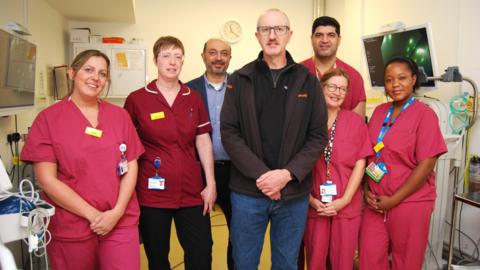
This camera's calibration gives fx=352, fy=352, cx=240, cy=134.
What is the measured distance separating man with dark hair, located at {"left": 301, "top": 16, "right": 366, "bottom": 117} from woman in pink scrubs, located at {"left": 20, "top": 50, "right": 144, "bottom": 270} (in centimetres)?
129

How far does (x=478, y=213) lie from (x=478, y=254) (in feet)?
1.07

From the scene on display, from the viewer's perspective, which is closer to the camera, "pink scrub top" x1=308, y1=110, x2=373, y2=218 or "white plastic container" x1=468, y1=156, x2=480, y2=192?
"pink scrub top" x1=308, y1=110, x2=373, y2=218

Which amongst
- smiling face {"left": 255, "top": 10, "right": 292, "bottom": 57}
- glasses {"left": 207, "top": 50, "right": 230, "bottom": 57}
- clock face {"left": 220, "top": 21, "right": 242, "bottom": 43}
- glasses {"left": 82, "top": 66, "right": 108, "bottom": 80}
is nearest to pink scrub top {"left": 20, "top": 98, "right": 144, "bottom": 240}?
glasses {"left": 82, "top": 66, "right": 108, "bottom": 80}

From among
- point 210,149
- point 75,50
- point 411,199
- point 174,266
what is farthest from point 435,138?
point 75,50

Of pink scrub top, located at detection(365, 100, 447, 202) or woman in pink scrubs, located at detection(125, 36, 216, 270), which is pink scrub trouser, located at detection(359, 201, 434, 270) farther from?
woman in pink scrubs, located at detection(125, 36, 216, 270)

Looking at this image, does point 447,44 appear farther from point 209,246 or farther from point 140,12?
point 140,12

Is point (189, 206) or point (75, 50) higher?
point (75, 50)

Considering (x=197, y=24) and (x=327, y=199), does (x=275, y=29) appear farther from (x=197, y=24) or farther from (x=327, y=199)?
(x=197, y=24)

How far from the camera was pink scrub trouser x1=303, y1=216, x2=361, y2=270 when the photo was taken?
1867 mm

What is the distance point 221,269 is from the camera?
9.04ft

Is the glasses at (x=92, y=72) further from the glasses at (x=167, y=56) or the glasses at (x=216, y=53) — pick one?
the glasses at (x=216, y=53)

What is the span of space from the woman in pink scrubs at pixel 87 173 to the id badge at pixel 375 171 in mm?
1251

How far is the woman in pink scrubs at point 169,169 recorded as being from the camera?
177 centimetres

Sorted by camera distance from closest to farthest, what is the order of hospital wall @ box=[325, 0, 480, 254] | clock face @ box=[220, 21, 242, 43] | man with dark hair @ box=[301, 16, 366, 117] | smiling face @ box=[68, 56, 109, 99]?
smiling face @ box=[68, 56, 109, 99] < man with dark hair @ box=[301, 16, 366, 117] < hospital wall @ box=[325, 0, 480, 254] < clock face @ box=[220, 21, 242, 43]
